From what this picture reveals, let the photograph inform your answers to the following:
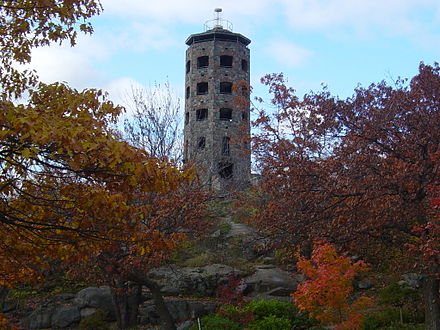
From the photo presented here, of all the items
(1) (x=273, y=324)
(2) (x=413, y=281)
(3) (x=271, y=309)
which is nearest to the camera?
(1) (x=273, y=324)

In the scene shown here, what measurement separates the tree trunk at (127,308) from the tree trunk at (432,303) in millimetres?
9556

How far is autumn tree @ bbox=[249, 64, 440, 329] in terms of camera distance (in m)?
10.8

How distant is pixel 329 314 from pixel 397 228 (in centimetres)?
282

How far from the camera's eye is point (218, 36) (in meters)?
36.2

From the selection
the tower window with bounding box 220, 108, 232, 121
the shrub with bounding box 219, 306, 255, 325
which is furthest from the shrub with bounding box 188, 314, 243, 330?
the tower window with bounding box 220, 108, 232, 121

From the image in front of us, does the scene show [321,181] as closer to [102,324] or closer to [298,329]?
[298,329]

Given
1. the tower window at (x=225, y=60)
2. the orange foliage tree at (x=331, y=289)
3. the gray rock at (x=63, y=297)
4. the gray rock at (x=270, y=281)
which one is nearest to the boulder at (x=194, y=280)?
the gray rock at (x=270, y=281)

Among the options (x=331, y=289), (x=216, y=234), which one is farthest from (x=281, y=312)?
(x=216, y=234)

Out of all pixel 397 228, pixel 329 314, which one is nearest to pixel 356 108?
pixel 397 228

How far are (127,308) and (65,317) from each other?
282 centimetres

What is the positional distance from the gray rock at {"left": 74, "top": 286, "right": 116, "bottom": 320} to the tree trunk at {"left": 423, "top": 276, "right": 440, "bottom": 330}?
1139cm

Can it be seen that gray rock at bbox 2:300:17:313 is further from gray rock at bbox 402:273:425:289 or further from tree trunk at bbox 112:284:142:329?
gray rock at bbox 402:273:425:289

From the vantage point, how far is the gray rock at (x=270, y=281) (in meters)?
18.3

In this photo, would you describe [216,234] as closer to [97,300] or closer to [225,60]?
[97,300]
